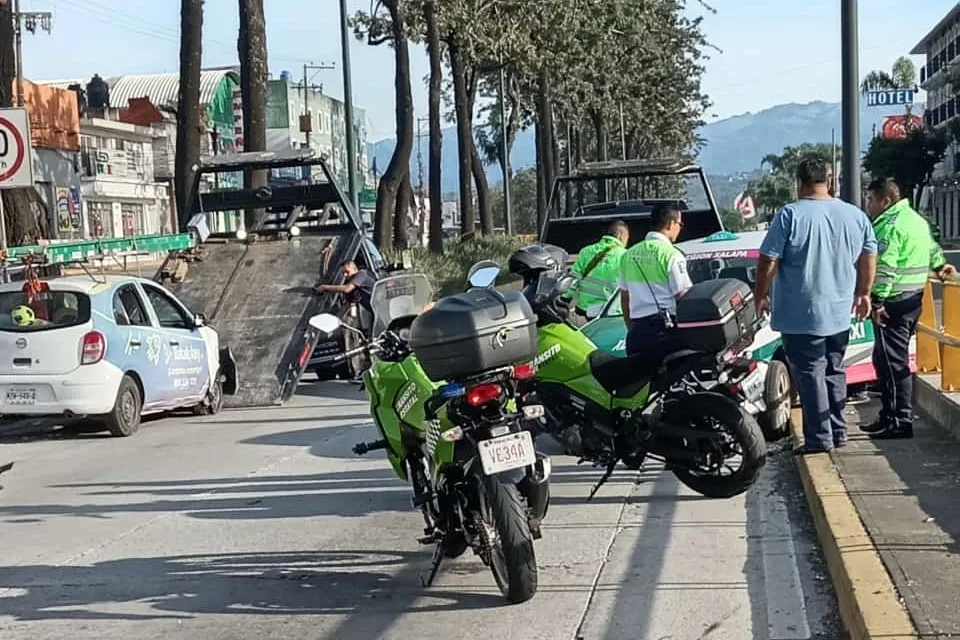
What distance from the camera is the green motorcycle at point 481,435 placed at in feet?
19.6

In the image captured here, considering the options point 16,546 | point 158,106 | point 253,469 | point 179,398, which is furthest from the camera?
point 158,106

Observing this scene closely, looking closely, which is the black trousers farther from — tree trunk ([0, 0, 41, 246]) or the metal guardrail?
tree trunk ([0, 0, 41, 246])

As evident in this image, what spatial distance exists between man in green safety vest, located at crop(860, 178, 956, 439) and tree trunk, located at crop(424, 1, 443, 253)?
20.8m

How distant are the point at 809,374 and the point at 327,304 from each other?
7861 mm

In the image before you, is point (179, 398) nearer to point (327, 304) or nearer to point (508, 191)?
point (327, 304)

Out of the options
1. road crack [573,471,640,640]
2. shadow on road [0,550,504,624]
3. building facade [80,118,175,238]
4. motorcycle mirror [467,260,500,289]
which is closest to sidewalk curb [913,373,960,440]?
road crack [573,471,640,640]

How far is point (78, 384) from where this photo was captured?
12.2 meters

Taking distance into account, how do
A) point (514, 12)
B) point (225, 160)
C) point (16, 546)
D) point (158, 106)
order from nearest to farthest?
point (16, 546) < point (225, 160) < point (514, 12) < point (158, 106)

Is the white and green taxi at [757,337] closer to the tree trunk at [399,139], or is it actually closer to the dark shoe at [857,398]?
the dark shoe at [857,398]

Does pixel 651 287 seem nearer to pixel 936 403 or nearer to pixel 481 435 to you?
pixel 936 403

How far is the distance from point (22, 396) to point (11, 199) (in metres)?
6.73

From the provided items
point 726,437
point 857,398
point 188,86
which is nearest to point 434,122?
point 188,86

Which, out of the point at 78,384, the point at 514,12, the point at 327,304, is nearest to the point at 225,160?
the point at 327,304

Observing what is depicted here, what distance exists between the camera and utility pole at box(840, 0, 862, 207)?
1242 cm
